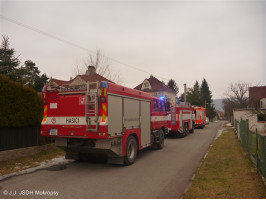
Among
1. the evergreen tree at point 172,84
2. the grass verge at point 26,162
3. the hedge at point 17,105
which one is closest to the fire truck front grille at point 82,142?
the grass verge at point 26,162

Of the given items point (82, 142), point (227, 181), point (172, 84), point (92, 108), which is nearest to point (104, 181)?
point (82, 142)

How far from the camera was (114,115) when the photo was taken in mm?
6945

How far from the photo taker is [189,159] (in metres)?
8.91

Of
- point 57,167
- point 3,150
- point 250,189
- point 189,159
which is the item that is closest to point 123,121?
point 57,167

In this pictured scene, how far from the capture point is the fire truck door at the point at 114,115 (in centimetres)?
671

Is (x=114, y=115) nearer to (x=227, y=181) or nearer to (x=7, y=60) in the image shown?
(x=227, y=181)

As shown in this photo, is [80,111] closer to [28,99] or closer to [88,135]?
[88,135]

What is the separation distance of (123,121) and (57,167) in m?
2.91

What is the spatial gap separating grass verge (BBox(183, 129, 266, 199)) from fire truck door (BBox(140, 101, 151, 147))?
2653 mm

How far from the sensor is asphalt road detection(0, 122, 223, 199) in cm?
499

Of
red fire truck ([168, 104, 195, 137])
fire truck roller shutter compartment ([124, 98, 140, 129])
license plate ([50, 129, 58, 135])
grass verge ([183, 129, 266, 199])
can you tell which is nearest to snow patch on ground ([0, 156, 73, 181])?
license plate ([50, 129, 58, 135])

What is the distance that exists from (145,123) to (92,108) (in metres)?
3.32

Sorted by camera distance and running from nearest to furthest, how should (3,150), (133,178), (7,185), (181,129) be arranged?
(7,185) → (133,178) → (3,150) → (181,129)

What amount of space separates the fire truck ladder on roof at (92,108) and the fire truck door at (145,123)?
2842 millimetres
